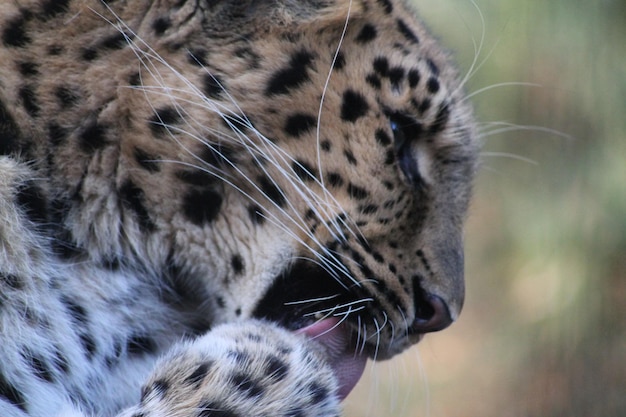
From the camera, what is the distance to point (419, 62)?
2.74 meters

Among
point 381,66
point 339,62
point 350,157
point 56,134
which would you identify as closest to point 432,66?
point 381,66

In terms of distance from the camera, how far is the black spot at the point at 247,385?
2.27 m

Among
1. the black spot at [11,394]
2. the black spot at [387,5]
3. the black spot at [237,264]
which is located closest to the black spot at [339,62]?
the black spot at [387,5]

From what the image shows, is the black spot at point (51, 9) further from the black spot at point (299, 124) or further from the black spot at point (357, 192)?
the black spot at point (357, 192)

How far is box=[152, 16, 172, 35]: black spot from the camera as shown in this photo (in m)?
2.53

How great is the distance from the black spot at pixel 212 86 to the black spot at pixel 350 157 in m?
0.36

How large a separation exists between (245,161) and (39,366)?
2.39 feet

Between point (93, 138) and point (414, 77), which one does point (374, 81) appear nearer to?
point (414, 77)

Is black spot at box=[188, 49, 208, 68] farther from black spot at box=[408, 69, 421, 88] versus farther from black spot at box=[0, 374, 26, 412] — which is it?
black spot at box=[0, 374, 26, 412]

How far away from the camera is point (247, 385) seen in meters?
2.28

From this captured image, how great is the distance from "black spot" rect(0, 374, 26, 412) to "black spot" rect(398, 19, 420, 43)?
140 cm

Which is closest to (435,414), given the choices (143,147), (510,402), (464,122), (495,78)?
(510,402)

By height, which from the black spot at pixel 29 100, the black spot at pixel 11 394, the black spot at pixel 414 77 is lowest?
the black spot at pixel 11 394

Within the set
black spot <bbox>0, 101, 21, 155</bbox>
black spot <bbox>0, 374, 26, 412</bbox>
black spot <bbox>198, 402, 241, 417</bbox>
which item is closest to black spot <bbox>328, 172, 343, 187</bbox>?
black spot <bbox>198, 402, 241, 417</bbox>
